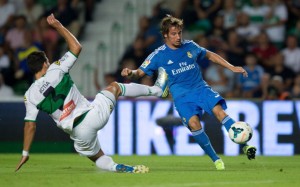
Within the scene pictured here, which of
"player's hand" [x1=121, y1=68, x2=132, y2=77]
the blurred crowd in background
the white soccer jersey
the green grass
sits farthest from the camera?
the blurred crowd in background

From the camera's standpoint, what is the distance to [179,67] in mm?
13273

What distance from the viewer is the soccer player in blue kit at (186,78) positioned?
13.0m

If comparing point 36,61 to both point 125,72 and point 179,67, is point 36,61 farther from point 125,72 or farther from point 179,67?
point 179,67

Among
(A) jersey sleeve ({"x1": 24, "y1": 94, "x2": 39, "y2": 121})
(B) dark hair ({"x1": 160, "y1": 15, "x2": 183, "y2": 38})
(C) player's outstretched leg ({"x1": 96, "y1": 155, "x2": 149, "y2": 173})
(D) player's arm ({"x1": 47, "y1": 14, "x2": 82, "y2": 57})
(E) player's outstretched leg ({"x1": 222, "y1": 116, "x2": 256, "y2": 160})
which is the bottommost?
(C) player's outstretched leg ({"x1": 96, "y1": 155, "x2": 149, "y2": 173})

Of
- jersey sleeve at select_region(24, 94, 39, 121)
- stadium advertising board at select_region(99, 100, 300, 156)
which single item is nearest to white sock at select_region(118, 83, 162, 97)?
jersey sleeve at select_region(24, 94, 39, 121)

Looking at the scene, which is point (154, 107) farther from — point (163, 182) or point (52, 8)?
point (163, 182)

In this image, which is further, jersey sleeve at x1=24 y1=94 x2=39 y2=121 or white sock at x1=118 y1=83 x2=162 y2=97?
white sock at x1=118 y1=83 x2=162 y2=97

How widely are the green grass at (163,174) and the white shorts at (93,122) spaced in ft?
1.34

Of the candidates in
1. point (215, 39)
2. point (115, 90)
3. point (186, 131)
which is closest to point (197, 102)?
point (115, 90)

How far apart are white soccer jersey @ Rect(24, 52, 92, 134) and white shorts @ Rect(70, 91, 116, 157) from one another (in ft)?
0.32

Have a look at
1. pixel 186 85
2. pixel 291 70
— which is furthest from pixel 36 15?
pixel 186 85

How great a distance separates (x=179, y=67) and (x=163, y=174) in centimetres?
193

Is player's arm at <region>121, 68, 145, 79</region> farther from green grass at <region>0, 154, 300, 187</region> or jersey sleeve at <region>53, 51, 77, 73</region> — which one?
green grass at <region>0, 154, 300, 187</region>

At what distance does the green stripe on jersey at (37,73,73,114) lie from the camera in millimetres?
12070
